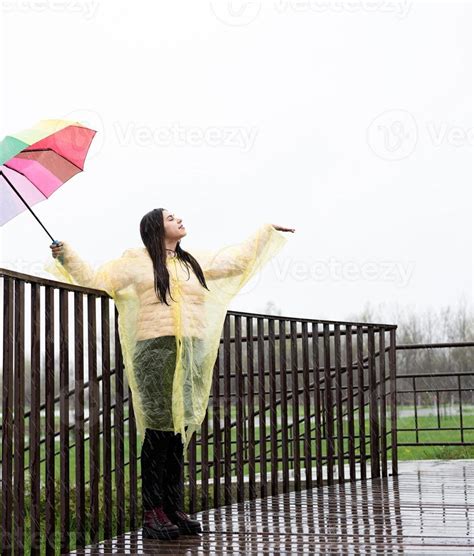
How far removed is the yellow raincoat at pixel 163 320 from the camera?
12.8 feet

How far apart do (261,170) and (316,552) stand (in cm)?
2707

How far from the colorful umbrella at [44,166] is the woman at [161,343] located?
0.44 metres

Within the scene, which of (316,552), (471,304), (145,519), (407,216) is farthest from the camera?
(407,216)

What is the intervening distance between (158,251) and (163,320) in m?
0.31

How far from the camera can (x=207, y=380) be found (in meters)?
4.12

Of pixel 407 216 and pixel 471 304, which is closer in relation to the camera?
pixel 471 304

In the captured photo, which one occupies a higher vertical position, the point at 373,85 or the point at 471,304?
the point at 373,85

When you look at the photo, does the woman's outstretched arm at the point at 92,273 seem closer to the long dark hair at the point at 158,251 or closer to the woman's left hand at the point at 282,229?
the long dark hair at the point at 158,251

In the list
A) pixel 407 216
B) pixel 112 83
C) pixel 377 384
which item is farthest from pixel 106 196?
pixel 377 384

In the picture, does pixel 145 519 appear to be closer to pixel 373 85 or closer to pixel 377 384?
pixel 377 384

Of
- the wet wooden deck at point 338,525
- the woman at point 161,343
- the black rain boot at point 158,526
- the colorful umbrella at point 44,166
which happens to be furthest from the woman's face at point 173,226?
the wet wooden deck at point 338,525

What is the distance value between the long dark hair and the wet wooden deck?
1.06 metres

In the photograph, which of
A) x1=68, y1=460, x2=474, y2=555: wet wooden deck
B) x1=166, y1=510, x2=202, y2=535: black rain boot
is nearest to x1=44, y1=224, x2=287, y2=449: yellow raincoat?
x1=166, y1=510, x2=202, y2=535: black rain boot

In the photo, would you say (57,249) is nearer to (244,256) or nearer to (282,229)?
(244,256)
